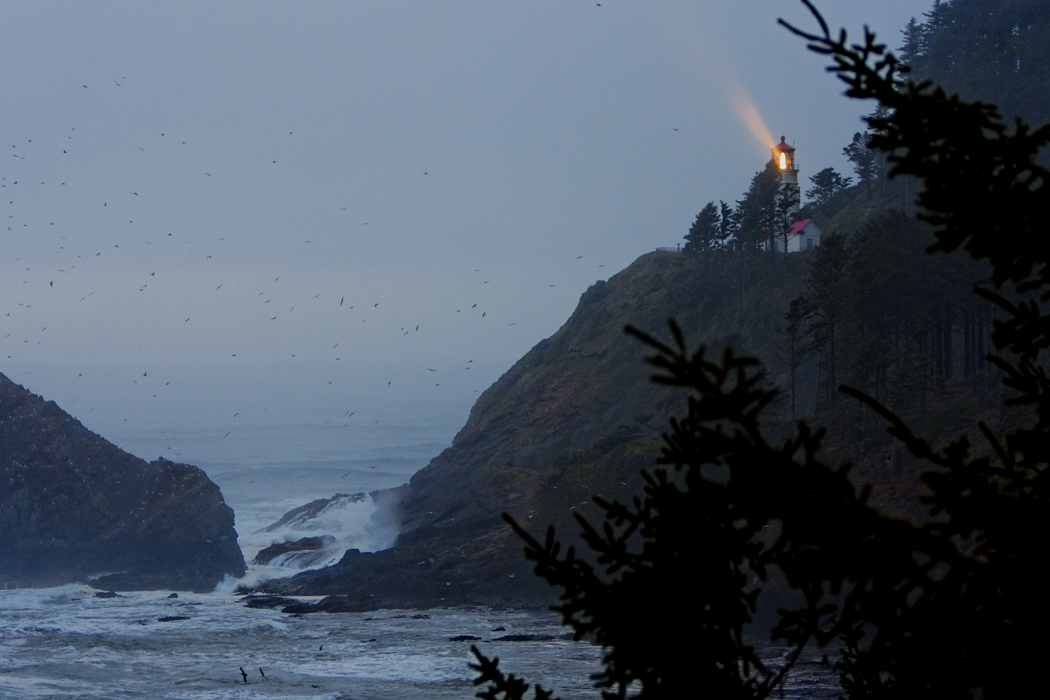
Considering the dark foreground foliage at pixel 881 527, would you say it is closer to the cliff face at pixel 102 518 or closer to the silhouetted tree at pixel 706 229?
the cliff face at pixel 102 518

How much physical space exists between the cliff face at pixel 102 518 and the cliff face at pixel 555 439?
18.2ft

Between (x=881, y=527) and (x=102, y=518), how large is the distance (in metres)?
52.4

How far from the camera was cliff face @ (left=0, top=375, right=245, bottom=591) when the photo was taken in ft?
151

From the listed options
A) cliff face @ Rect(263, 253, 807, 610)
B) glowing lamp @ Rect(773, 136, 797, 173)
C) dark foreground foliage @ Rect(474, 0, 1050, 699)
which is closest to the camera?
dark foreground foliage @ Rect(474, 0, 1050, 699)

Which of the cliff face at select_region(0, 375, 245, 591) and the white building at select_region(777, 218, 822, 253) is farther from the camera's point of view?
the white building at select_region(777, 218, 822, 253)

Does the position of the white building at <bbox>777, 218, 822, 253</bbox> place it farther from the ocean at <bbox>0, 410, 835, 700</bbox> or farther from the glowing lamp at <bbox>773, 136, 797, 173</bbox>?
the ocean at <bbox>0, 410, 835, 700</bbox>

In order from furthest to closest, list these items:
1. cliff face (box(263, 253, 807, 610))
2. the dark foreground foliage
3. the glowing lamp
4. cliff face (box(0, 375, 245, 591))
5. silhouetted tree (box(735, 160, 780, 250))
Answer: the glowing lamp
silhouetted tree (box(735, 160, 780, 250))
cliff face (box(0, 375, 245, 591))
cliff face (box(263, 253, 807, 610))
the dark foreground foliage

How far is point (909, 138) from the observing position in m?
3.05

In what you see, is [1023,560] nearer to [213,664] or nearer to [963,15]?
[213,664]

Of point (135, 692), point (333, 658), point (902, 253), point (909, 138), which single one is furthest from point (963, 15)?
point (909, 138)

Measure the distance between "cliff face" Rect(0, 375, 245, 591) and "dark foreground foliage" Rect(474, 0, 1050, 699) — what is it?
45.6m

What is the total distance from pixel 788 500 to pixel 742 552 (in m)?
0.90

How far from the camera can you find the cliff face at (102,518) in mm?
46156

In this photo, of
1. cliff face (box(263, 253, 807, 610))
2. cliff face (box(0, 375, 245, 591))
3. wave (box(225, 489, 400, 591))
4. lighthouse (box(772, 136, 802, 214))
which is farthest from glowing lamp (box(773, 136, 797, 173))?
cliff face (box(0, 375, 245, 591))
